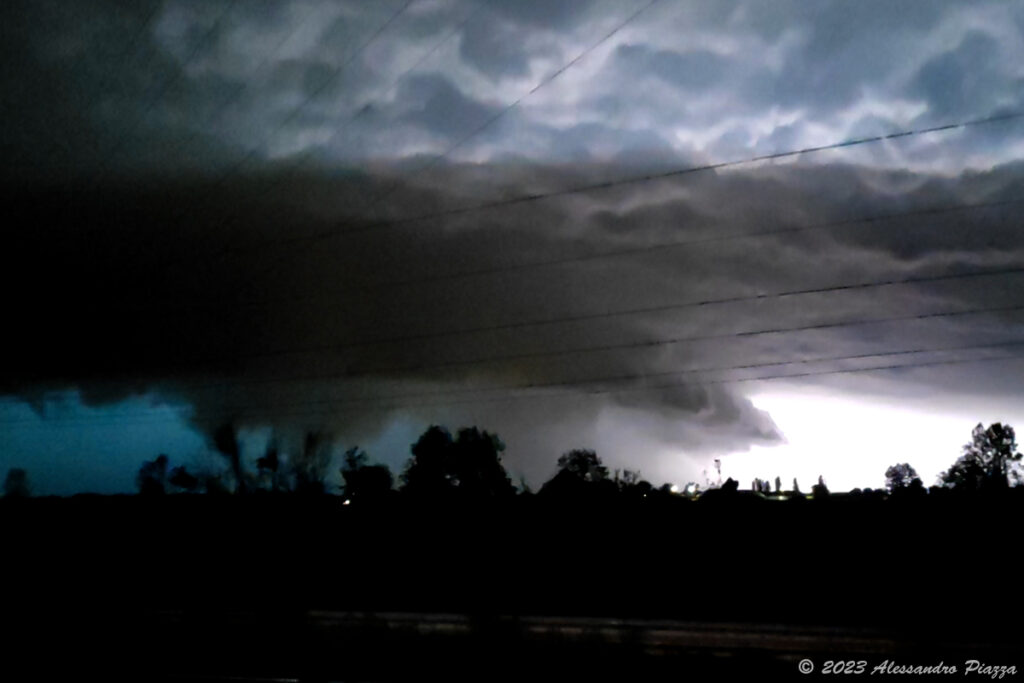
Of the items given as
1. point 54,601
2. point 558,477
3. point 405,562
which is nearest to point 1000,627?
point 405,562

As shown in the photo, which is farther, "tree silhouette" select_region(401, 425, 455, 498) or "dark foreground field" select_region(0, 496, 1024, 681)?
"tree silhouette" select_region(401, 425, 455, 498)

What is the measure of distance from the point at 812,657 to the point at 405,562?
60.2 feet

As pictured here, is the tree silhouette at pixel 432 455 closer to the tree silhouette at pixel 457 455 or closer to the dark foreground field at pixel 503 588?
the tree silhouette at pixel 457 455

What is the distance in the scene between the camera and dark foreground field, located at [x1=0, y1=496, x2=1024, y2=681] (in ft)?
47.1

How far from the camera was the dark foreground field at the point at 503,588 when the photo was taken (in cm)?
1434

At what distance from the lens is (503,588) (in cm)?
2644

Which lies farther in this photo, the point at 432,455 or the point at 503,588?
the point at 432,455

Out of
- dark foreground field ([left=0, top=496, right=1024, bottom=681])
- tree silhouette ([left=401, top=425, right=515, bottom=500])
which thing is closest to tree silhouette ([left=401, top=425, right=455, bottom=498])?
tree silhouette ([left=401, top=425, right=515, bottom=500])

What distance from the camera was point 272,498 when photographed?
120 ft

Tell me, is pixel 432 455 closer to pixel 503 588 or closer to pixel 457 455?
pixel 457 455

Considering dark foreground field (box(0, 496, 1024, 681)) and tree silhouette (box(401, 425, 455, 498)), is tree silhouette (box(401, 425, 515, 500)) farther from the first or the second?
dark foreground field (box(0, 496, 1024, 681))

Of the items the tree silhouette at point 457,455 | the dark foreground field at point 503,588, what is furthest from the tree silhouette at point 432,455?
the dark foreground field at point 503,588

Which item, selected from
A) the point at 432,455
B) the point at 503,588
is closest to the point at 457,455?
the point at 432,455

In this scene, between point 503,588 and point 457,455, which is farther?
point 457,455
